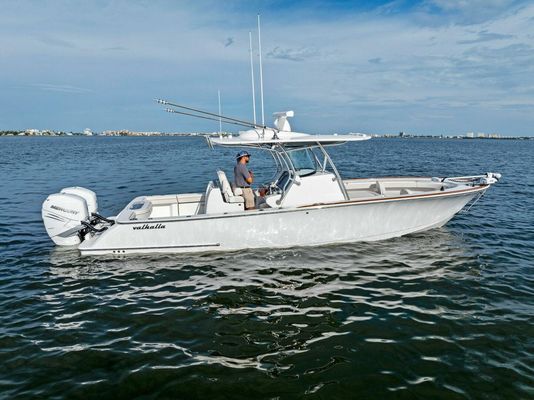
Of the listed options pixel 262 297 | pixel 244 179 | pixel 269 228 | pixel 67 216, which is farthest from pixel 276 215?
pixel 67 216

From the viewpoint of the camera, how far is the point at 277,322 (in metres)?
6.46

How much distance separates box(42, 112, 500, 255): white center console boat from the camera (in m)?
9.28

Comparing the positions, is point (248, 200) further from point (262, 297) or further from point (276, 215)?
point (262, 297)

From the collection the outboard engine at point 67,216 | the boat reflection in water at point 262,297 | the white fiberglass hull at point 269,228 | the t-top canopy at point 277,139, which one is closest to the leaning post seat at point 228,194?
the white fiberglass hull at point 269,228

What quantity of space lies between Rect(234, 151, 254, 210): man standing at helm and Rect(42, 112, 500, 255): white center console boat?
196 mm

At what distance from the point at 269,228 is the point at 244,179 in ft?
4.89

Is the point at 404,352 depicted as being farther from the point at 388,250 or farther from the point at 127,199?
the point at 127,199

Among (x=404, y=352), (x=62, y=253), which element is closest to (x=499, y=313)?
(x=404, y=352)

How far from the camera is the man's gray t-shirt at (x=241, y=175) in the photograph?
387 inches

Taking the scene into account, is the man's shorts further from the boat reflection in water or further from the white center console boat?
the boat reflection in water

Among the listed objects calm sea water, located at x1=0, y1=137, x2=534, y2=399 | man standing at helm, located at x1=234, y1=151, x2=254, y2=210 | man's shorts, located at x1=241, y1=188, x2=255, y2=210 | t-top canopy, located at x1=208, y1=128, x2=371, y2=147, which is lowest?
calm sea water, located at x1=0, y1=137, x2=534, y2=399

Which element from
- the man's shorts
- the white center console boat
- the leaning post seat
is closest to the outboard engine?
the white center console boat

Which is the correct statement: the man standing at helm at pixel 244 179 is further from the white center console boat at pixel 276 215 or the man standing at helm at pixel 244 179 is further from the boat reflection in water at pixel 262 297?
the boat reflection in water at pixel 262 297

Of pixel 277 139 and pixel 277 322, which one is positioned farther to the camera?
pixel 277 139
